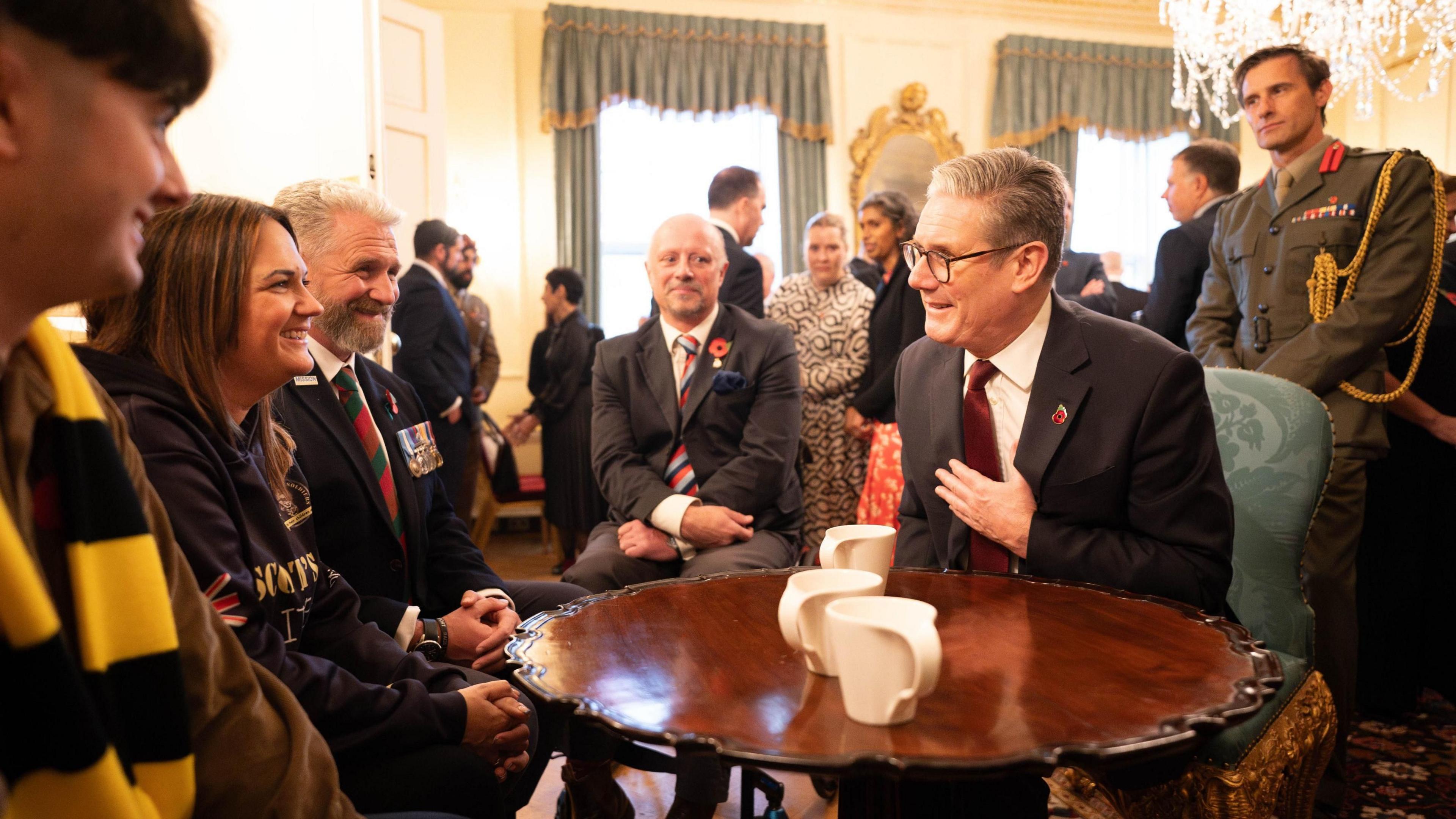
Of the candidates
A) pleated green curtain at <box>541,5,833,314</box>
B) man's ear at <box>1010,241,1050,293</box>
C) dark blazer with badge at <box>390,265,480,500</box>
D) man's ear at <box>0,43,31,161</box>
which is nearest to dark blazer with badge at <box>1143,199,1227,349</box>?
man's ear at <box>1010,241,1050,293</box>

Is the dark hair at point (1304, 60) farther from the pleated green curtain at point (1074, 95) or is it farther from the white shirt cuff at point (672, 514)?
the pleated green curtain at point (1074, 95)

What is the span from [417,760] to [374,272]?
1.08 m

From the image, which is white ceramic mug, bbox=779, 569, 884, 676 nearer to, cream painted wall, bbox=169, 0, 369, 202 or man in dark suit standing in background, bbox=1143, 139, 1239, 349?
man in dark suit standing in background, bbox=1143, 139, 1239, 349

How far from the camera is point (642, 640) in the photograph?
4.06 feet

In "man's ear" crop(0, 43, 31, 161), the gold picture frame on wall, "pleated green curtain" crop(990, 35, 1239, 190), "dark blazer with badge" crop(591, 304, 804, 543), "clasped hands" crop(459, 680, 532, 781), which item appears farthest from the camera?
"pleated green curtain" crop(990, 35, 1239, 190)

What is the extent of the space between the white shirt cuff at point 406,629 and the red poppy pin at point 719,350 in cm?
122

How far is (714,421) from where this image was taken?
2729mm

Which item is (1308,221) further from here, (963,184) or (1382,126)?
(1382,126)

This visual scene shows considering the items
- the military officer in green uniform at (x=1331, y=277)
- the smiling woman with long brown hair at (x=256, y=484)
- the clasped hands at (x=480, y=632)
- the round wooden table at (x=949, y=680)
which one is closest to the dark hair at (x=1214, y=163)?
the military officer in green uniform at (x=1331, y=277)

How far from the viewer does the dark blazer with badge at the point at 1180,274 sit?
3230 millimetres

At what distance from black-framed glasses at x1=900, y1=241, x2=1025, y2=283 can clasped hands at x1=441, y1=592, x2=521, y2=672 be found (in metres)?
1.00

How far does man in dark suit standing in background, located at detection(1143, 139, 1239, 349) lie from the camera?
128 inches

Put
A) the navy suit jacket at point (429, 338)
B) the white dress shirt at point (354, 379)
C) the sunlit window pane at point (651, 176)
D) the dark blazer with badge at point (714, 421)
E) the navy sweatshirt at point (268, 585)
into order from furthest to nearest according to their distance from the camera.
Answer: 1. the sunlit window pane at point (651, 176)
2. the navy suit jacket at point (429, 338)
3. the dark blazer with badge at point (714, 421)
4. the white dress shirt at point (354, 379)
5. the navy sweatshirt at point (268, 585)

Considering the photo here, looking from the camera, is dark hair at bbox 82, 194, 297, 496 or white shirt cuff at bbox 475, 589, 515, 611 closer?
dark hair at bbox 82, 194, 297, 496
